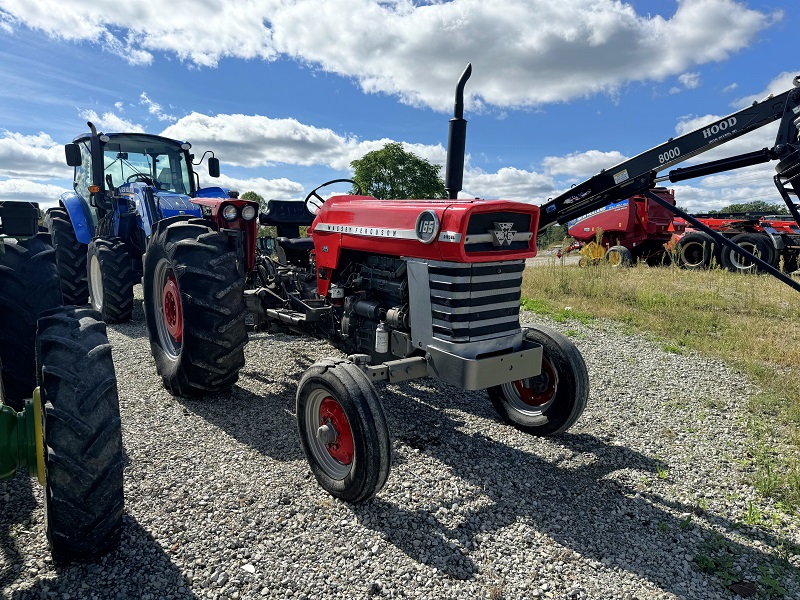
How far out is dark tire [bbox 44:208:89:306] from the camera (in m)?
7.80

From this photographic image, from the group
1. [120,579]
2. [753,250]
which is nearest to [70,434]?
[120,579]

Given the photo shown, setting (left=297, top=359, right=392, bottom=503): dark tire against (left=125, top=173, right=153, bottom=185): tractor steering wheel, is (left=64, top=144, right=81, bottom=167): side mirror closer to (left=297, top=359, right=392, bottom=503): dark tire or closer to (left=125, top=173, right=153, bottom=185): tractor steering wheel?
(left=125, top=173, right=153, bottom=185): tractor steering wheel

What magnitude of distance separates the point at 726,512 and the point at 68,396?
10.9 feet

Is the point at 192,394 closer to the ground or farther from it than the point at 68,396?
closer to the ground

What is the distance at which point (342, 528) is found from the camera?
105 inches

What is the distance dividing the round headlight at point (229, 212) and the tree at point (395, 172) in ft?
81.0

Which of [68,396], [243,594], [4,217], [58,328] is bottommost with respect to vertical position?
[243,594]

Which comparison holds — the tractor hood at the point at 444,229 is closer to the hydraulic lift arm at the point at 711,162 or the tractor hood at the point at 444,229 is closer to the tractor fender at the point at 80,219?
the hydraulic lift arm at the point at 711,162

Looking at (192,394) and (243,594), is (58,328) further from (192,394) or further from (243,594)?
(192,394)

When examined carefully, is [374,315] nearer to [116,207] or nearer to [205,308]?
[205,308]

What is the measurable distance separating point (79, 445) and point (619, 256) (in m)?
13.4

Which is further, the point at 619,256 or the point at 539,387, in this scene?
the point at 619,256

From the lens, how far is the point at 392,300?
11.9 feet

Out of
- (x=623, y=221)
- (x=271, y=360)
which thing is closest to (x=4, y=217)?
(x=271, y=360)
